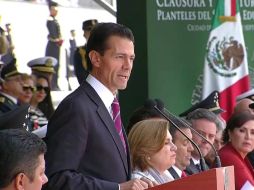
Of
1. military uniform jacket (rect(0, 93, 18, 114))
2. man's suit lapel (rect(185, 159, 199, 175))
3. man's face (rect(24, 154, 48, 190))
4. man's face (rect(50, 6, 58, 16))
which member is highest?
man's face (rect(50, 6, 58, 16))

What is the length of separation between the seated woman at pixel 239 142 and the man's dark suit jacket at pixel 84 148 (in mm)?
2165

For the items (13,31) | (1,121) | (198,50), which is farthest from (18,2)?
(1,121)

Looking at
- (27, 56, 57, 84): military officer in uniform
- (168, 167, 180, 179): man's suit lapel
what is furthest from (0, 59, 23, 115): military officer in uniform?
(168, 167, 180, 179): man's suit lapel

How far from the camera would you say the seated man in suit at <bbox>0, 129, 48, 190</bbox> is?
319cm

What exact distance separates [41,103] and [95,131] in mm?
3596

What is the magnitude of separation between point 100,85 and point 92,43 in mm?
216

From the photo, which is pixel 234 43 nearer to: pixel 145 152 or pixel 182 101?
pixel 182 101

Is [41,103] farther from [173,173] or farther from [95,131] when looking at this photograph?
[95,131]

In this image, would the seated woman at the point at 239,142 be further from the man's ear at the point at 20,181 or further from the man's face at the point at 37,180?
the man's ear at the point at 20,181

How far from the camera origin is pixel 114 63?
4.16 metres

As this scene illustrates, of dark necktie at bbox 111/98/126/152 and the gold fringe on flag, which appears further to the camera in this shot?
the gold fringe on flag

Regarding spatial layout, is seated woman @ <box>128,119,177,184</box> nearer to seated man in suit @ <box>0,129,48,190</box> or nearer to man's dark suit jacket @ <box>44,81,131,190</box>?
man's dark suit jacket @ <box>44,81,131,190</box>

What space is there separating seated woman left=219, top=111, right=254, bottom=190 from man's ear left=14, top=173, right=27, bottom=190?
303cm

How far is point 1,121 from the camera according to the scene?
12.6 feet
